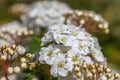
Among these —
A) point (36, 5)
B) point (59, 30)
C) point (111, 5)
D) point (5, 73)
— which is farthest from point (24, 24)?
point (111, 5)

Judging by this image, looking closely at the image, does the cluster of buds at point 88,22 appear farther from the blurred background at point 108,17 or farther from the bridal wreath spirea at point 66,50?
the blurred background at point 108,17

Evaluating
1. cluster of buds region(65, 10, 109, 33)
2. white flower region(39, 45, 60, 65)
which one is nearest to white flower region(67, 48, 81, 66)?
white flower region(39, 45, 60, 65)

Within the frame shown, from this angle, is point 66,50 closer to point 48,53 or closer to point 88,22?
point 48,53

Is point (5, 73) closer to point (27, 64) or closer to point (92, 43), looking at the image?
point (27, 64)

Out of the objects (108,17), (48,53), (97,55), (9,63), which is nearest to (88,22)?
(97,55)

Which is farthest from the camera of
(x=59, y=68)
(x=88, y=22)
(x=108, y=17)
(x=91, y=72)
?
(x=108, y=17)

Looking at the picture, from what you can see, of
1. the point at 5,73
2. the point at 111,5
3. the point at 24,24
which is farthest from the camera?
the point at 111,5
